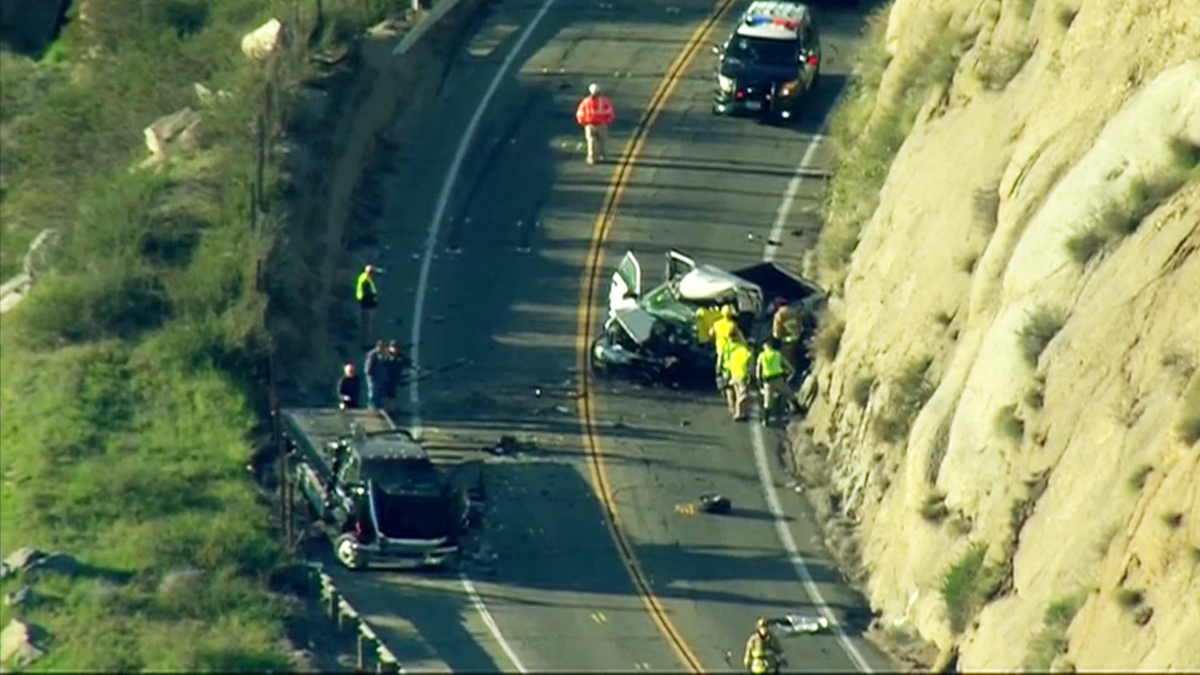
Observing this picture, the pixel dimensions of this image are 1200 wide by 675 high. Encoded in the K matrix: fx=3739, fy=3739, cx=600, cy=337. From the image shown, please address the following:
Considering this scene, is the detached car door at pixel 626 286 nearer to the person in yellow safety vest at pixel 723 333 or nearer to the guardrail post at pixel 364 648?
the person in yellow safety vest at pixel 723 333

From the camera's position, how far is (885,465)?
5153 cm

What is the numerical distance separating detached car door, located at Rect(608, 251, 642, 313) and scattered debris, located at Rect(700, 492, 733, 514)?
18.8 feet

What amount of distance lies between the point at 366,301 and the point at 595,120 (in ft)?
27.6

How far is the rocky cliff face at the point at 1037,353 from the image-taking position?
144 ft

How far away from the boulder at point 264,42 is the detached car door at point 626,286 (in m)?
9.09

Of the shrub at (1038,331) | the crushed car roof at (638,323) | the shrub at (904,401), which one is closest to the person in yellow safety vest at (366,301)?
the crushed car roof at (638,323)

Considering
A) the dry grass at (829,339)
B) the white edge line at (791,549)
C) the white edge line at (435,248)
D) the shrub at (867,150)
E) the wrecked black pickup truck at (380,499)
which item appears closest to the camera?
the white edge line at (791,549)

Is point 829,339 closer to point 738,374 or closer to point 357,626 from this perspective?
point 738,374

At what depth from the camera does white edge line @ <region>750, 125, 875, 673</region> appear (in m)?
45.7

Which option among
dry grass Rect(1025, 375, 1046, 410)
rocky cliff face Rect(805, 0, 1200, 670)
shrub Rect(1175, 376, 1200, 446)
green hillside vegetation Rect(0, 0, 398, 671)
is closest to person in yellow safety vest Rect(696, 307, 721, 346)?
rocky cliff face Rect(805, 0, 1200, 670)

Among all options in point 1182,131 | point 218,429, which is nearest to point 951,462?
point 1182,131

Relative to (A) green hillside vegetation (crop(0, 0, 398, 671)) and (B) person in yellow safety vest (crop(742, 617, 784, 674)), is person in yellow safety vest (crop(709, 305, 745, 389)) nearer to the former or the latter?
(A) green hillside vegetation (crop(0, 0, 398, 671))

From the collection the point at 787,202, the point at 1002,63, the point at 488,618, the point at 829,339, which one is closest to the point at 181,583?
the point at 488,618

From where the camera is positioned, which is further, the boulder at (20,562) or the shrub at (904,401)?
the shrub at (904,401)
